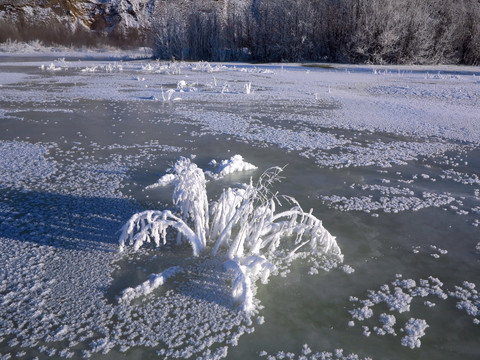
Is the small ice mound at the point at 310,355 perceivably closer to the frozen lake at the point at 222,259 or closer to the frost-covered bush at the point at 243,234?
the frozen lake at the point at 222,259

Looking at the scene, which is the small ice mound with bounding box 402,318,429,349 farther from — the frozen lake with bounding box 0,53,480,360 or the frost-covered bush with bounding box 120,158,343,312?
the frost-covered bush with bounding box 120,158,343,312

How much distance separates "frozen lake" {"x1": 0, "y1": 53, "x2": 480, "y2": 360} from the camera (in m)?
2.99

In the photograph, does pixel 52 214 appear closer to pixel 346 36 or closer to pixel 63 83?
pixel 63 83

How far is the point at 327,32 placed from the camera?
1663 inches

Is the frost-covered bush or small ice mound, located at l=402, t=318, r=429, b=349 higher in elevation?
the frost-covered bush

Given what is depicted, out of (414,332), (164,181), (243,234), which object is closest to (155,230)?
(243,234)

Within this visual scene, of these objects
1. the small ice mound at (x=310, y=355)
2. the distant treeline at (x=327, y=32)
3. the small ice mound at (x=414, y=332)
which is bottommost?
the small ice mound at (x=310, y=355)

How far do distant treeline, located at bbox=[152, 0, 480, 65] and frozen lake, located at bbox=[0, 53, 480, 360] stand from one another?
29678 mm

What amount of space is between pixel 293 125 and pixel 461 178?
4.66m

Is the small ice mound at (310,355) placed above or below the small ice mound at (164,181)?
below

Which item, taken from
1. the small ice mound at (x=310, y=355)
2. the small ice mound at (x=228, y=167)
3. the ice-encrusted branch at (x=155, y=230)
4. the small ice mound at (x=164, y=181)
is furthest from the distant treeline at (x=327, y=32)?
the small ice mound at (x=310, y=355)

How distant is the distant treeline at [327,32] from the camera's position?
36.5 meters

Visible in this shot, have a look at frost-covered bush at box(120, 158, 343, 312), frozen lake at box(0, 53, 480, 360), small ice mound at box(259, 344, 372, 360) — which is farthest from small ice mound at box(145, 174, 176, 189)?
small ice mound at box(259, 344, 372, 360)

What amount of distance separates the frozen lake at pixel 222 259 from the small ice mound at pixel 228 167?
116mm
